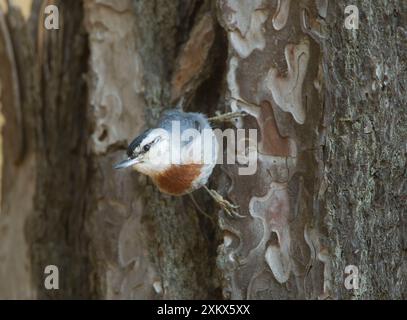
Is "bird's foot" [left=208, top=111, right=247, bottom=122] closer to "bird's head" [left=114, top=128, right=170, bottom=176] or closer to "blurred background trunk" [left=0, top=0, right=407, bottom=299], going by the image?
"blurred background trunk" [left=0, top=0, right=407, bottom=299]

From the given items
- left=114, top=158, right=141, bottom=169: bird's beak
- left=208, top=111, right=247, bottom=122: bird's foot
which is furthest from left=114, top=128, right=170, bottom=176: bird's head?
left=208, top=111, right=247, bottom=122: bird's foot

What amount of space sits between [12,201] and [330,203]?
1.96 metres

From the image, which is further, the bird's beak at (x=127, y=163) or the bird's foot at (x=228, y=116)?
the bird's foot at (x=228, y=116)

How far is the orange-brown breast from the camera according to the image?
2.84 m

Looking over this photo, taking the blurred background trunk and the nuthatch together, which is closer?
the blurred background trunk

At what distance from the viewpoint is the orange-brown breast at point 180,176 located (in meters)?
2.84

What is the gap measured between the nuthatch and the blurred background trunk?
10 cm

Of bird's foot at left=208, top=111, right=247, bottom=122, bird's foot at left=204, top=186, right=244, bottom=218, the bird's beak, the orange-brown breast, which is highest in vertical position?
bird's foot at left=208, top=111, right=247, bottom=122

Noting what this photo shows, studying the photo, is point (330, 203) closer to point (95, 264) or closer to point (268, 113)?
point (268, 113)

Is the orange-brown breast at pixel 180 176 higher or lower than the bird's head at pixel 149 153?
lower

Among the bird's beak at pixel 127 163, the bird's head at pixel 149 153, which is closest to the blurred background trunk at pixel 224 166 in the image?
the bird's head at pixel 149 153

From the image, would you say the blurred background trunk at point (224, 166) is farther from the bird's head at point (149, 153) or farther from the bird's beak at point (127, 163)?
the bird's beak at point (127, 163)

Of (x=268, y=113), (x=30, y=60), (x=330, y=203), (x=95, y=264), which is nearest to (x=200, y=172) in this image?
(x=268, y=113)
